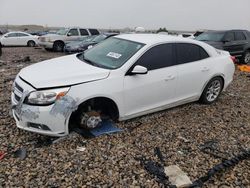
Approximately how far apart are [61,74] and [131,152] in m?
1.55

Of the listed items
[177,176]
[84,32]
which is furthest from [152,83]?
[84,32]

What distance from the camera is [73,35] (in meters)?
18.2

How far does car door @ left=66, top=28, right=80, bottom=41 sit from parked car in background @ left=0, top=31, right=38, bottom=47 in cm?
617

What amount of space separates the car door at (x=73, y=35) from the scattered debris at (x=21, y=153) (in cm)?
1486

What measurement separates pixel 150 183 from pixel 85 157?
98 centimetres

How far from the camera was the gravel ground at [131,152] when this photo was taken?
3.29m

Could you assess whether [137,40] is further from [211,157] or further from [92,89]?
[211,157]

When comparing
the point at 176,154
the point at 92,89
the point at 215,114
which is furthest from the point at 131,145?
the point at 215,114

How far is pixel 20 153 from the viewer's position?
3762mm

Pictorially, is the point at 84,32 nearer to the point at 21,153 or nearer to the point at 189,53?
the point at 189,53

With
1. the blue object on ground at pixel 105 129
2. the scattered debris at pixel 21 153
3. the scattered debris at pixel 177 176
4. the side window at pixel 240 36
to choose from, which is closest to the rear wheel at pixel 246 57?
the side window at pixel 240 36

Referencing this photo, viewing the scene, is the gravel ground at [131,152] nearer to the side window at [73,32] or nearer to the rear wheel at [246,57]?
the rear wheel at [246,57]

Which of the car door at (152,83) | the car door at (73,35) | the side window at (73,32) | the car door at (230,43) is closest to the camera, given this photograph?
the car door at (152,83)

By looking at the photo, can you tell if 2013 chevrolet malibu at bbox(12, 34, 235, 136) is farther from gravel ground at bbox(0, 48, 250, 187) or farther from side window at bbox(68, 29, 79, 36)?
side window at bbox(68, 29, 79, 36)
